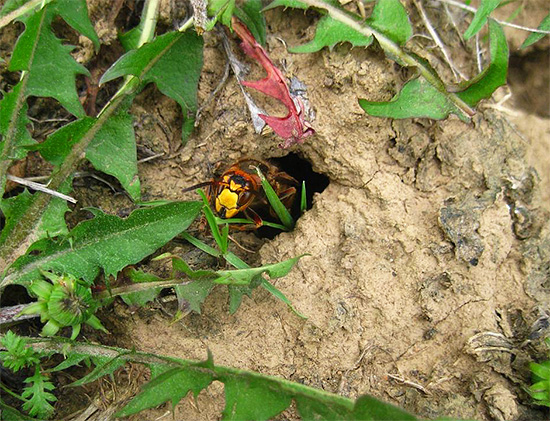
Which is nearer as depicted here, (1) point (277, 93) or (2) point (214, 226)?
(2) point (214, 226)

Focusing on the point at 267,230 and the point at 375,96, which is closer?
the point at 375,96

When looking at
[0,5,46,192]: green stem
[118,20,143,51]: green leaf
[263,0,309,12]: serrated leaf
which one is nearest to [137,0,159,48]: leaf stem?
[118,20,143,51]: green leaf

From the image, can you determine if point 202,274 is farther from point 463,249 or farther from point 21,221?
point 463,249

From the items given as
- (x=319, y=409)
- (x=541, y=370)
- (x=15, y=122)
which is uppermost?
(x=15, y=122)

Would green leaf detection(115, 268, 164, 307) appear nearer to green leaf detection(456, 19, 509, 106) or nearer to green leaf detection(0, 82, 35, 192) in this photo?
green leaf detection(0, 82, 35, 192)

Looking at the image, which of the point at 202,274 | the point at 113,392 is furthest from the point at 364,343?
the point at 113,392

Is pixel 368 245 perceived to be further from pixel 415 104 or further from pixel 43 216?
pixel 43 216

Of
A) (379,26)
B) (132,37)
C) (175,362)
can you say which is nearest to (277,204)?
(175,362)

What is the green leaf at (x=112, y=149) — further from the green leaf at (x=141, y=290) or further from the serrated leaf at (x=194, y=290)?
the serrated leaf at (x=194, y=290)
